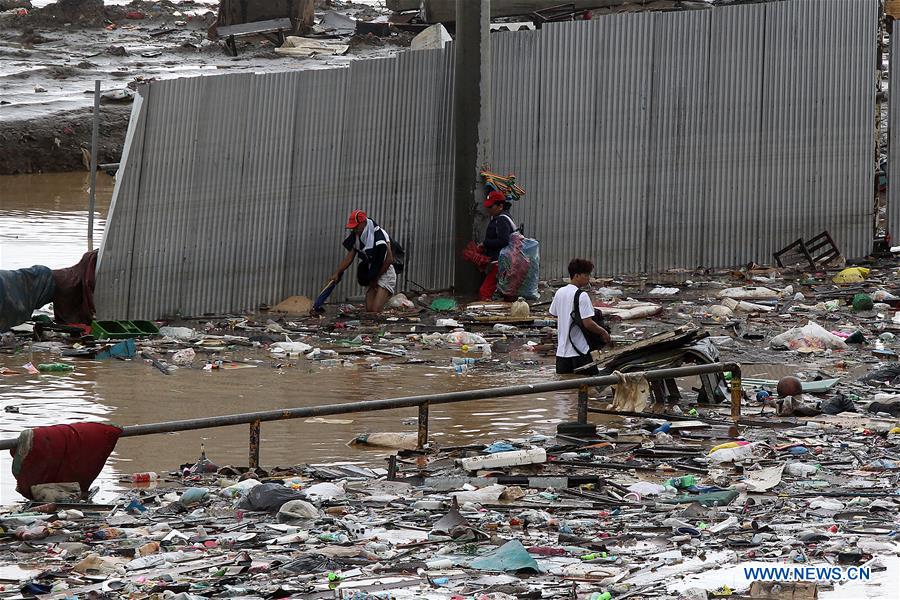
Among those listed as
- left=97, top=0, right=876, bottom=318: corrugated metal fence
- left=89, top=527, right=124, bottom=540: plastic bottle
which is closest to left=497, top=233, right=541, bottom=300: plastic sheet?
left=97, top=0, right=876, bottom=318: corrugated metal fence

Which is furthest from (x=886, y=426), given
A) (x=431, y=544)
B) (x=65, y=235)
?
(x=65, y=235)

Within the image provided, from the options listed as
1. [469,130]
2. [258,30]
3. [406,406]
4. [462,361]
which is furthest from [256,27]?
[406,406]

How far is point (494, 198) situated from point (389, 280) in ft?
4.79

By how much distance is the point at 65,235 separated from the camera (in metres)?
18.1

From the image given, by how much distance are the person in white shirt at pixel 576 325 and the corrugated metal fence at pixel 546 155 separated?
4.00 m

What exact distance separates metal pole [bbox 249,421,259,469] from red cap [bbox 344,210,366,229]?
6.03m

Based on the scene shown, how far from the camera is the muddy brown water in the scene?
9.51 metres

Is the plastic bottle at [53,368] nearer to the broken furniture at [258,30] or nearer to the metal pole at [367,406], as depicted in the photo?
the metal pole at [367,406]

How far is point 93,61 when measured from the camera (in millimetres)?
30766

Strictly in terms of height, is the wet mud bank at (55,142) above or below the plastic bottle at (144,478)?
above

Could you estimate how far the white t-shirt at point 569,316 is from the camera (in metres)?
11.4

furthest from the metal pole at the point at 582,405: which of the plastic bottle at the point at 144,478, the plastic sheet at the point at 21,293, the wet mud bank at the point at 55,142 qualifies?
the wet mud bank at the point at 55,142

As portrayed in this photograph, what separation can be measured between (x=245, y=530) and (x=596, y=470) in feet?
8.14

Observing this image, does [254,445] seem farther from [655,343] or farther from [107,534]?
[655,343]
